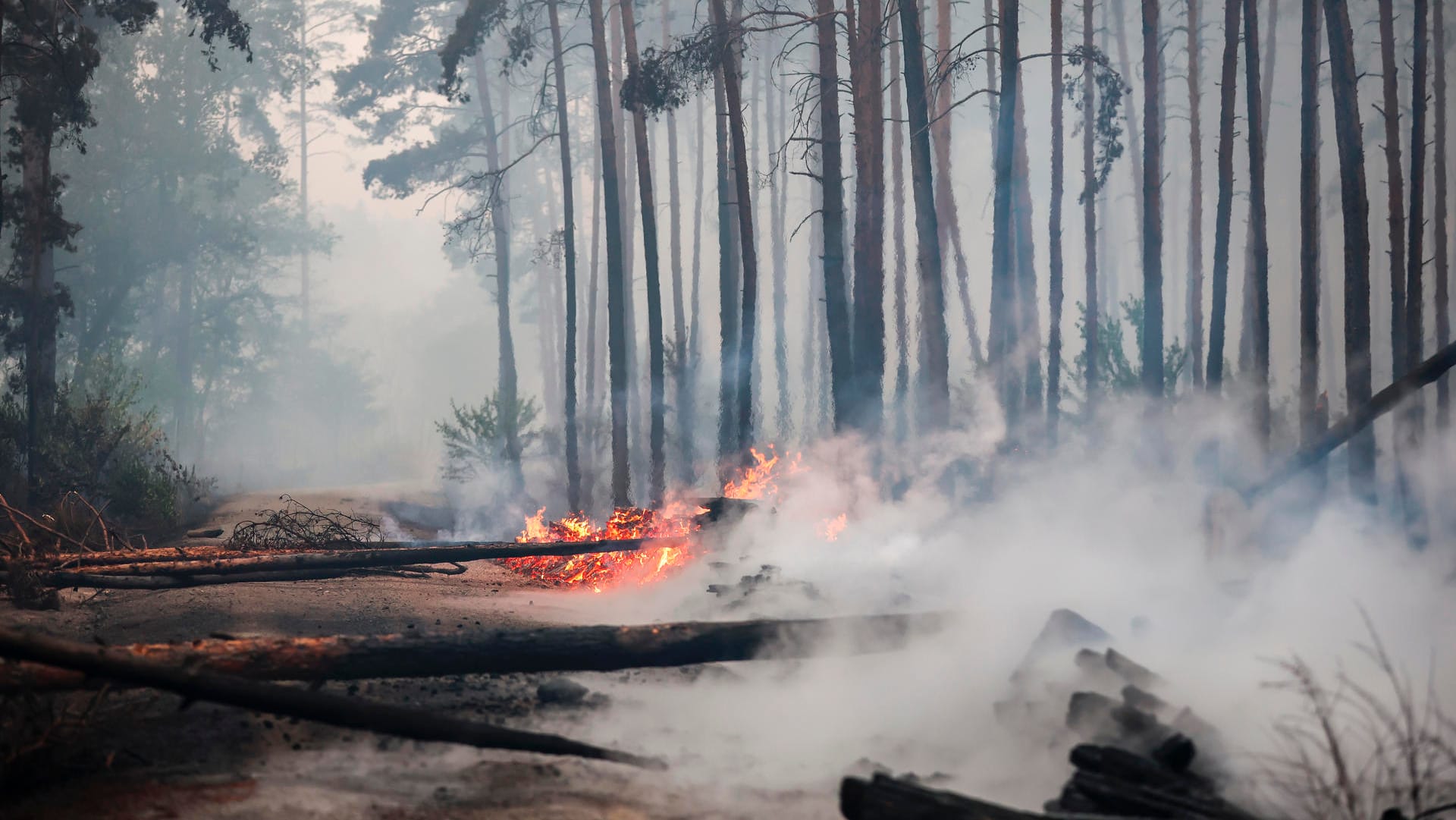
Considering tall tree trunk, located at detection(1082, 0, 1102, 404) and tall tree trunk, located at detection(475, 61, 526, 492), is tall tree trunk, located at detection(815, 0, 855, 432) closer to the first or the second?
tall tree trunk, located at detection(1082, 0, 1102, 404)

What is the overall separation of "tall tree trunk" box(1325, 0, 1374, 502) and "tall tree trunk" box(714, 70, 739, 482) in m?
10.3

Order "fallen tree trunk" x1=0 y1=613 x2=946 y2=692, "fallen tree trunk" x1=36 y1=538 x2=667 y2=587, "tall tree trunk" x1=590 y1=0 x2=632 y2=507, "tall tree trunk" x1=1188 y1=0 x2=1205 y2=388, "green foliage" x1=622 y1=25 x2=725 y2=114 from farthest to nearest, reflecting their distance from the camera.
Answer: "tall tree trunk" x1=1188 y1=0 x2=1205 y2=388, "tall tree trunk" x1=590 y1=0 x2=632 y2=507, "green foliage" x1=622 y1=25 x2=725 y2=114, "fallen tree trunk" x1=36 y1=538 x2=667 y2=587, "fallen tree trunk" x1=0 y1=613 x2=946 y2=692

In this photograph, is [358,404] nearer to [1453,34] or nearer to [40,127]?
[40,127]

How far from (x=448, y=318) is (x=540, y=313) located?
30080 millimetres

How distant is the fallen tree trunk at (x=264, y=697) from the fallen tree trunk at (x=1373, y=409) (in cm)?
585

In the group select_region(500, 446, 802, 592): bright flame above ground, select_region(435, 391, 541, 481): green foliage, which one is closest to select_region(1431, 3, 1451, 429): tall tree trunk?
select_region(500, 446, 802, 592): bright flame above ground

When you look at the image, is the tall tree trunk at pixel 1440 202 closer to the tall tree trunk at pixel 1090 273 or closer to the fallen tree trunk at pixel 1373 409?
the tall tree trunk at pixel 1090 273

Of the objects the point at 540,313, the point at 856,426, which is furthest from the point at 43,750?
the point at 540,313

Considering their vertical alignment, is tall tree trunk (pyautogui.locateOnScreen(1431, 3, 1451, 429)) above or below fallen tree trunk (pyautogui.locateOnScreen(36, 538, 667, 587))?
above

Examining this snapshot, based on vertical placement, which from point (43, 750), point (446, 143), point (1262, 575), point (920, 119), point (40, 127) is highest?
point (446, 143)

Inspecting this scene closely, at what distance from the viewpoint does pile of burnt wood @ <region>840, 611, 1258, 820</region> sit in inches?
140

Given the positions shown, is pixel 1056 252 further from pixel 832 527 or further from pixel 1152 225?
pixel 832 527

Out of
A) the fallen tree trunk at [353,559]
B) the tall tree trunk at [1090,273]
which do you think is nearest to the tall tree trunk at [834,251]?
the fallen tree trunk at [353,559]

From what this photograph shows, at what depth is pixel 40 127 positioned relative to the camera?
16266 mm
